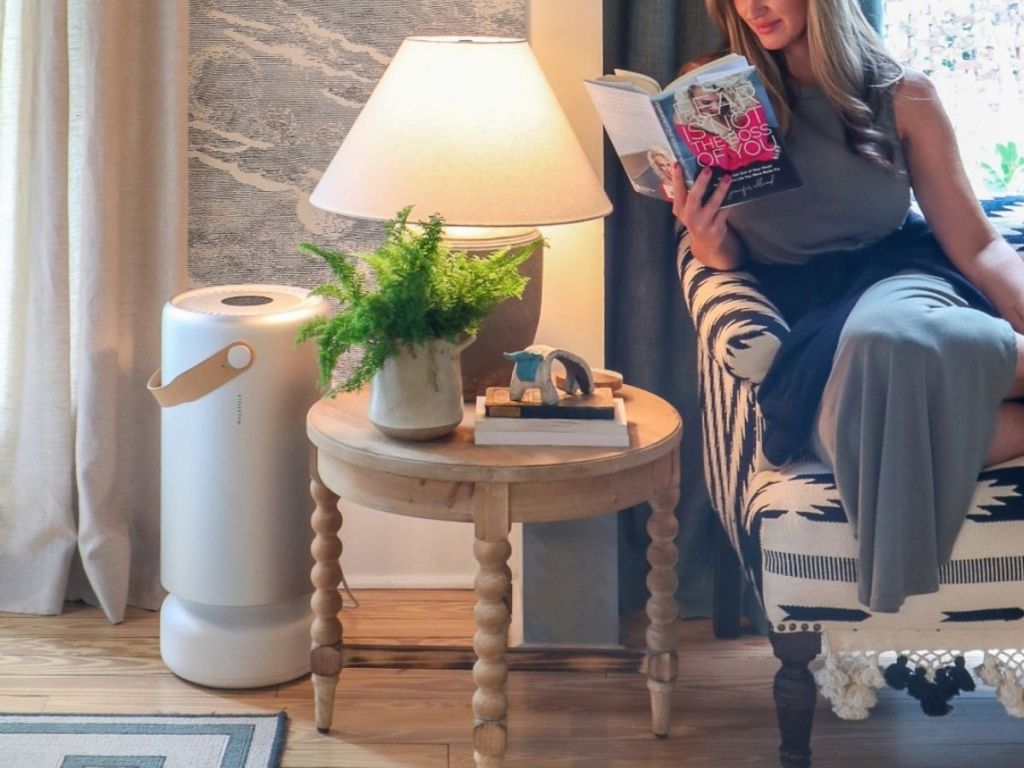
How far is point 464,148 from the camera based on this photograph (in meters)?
1.93

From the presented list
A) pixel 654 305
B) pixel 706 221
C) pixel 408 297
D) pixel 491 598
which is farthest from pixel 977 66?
pixel 491 598

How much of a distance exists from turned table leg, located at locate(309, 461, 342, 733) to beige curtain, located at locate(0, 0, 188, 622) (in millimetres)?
535

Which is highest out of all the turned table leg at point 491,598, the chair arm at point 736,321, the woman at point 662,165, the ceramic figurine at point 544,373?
the woman at point 662,165

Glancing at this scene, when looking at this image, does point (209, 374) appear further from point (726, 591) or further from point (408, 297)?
point (726, 591)

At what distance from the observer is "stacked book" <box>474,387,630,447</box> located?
1.84 m

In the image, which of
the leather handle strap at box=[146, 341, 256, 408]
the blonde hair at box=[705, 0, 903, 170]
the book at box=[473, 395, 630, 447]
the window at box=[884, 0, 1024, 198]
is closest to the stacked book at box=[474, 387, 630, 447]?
the book at box=[473, 395, 630, 447]

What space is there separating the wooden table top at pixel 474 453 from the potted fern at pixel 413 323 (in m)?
0.03

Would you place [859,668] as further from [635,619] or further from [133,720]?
[133,720]

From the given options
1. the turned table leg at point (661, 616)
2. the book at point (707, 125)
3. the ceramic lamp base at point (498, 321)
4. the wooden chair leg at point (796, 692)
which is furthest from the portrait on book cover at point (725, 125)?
the wooden chair leg at point (796, 692)

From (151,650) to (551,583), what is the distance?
27.5 inches

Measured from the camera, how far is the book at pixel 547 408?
73.0 inches

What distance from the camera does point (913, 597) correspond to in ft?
5.87

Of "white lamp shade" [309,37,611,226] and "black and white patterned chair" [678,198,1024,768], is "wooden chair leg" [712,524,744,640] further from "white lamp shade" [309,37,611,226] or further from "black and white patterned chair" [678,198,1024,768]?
"white lamp shade" [309,37,611,226]

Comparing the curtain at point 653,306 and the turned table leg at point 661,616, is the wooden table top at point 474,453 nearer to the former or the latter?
the turned table leg at point 661,616
